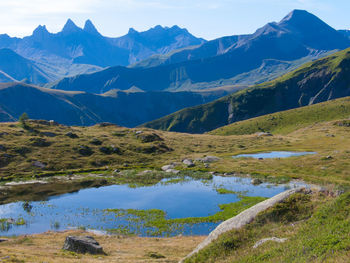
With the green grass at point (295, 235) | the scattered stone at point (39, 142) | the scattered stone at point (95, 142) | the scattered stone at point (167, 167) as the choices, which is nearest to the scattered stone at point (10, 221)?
the green grass at point (295, 235)

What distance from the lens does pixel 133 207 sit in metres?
68.6

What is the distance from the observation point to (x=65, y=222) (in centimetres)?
5900

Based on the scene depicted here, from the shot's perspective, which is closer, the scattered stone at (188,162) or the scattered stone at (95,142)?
the scattered stone at (188,162)

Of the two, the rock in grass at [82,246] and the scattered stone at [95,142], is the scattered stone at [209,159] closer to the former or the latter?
the scattered stone at [95,142]

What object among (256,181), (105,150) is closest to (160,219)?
(256,181)

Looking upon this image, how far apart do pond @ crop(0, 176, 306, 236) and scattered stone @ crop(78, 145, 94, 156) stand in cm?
4296

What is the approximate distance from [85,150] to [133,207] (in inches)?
2702

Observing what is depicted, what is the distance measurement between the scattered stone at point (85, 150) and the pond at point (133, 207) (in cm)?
4296

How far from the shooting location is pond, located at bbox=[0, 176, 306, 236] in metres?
55.3

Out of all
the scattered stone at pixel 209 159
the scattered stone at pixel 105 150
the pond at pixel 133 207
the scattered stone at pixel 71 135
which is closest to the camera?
the pond at pixel 133 207

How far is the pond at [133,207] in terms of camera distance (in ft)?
181

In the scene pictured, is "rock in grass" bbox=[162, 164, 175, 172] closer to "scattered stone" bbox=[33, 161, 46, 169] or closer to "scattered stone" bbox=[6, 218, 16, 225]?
"scattered stone" bbox=[33, 161, 46, 169]

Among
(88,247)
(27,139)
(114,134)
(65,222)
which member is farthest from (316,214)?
(114,134)

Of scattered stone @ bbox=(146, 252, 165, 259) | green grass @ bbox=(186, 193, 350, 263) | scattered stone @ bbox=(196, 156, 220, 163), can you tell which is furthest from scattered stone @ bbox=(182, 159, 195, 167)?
green grass @ bbox=(186, 193, 350, 263)
